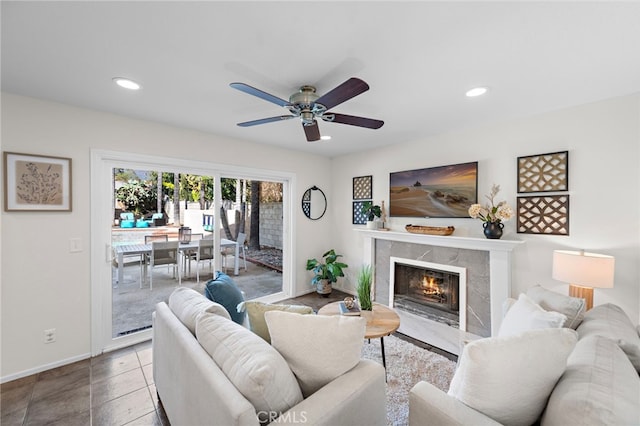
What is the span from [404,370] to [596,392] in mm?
1654

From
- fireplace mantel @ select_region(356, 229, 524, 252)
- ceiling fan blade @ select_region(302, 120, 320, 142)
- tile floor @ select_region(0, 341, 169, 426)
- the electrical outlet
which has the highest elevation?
ceiling fan blade @ select_region(302, 120, 320, 142)

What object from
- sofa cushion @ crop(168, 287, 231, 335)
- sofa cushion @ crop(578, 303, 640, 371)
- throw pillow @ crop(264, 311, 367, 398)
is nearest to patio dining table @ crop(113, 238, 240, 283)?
sofa cushion @ crop(168, 287, 231, 335)

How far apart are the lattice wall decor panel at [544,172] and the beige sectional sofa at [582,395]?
1.65 metres

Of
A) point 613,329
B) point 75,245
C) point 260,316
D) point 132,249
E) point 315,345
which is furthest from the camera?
point 132,249

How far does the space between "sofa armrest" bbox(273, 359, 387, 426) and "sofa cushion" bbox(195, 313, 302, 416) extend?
0.07 meters

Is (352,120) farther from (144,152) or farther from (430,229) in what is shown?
(144,152)

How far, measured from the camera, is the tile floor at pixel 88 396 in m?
1.76

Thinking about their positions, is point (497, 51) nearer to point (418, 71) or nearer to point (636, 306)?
point (418, 71)

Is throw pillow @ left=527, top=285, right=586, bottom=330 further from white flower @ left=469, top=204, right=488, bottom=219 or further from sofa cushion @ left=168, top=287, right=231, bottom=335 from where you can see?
sofa cushion @ left=168, top=287, right=231, bottom=335

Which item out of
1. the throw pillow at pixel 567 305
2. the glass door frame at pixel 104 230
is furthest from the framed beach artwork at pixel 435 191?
the glass door frame at pixel 104 230

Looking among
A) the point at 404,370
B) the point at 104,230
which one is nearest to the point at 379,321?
the point at 404,370

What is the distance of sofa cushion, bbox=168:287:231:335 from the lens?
154 cm

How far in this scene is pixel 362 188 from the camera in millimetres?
4227

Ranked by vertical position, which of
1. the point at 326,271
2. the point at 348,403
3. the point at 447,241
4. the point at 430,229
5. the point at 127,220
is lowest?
the point at 326,271
